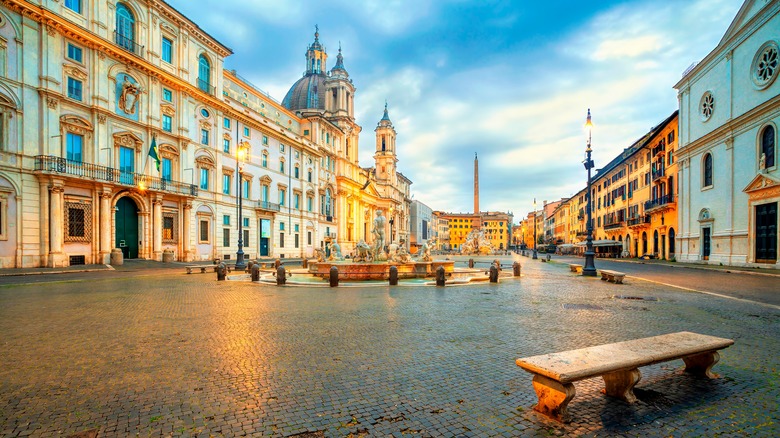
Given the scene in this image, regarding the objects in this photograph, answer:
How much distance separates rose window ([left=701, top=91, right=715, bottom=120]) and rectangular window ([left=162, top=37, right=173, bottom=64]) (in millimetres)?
45425

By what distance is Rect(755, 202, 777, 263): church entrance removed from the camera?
76.3 ft

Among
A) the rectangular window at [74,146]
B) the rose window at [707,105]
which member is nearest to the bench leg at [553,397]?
the rectangular window at [74,146]

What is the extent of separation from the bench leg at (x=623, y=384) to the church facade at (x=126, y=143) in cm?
2264

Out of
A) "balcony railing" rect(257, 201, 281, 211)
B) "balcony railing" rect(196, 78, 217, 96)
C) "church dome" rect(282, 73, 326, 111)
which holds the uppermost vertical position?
"church dome" rect(282, 73, 326, 111)

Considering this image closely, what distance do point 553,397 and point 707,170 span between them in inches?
1454

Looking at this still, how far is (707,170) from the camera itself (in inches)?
1208

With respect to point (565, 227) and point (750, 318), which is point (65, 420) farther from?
point (565, 227)

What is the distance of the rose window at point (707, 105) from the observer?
98.4ft

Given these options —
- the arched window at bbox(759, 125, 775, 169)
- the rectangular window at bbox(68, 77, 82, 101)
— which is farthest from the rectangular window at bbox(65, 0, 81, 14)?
the arched window at bbox(759, 125, 775, 169)

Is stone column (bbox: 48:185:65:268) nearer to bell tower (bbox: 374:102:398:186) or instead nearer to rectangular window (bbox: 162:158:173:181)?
rectangular window (bbox: 162:158:173:181)

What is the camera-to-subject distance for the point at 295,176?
51156 millimetres

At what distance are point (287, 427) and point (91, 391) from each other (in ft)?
8.68

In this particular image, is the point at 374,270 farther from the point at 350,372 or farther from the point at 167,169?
the point at 167,169

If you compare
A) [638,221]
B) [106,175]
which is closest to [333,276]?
[106,175]
